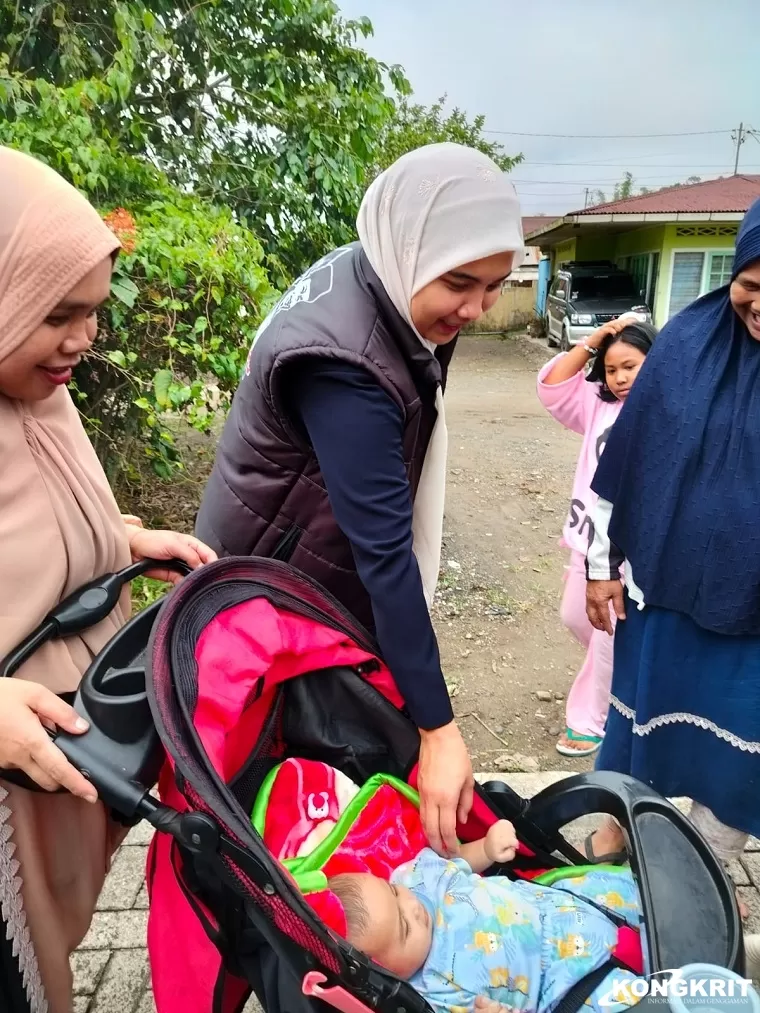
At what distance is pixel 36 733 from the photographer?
100 centimetres

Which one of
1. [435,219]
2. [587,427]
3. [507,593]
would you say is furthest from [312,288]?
[507,593]

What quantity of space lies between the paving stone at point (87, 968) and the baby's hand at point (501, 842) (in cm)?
110

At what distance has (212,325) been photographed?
3.68 metres

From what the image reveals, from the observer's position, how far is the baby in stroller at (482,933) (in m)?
1.28

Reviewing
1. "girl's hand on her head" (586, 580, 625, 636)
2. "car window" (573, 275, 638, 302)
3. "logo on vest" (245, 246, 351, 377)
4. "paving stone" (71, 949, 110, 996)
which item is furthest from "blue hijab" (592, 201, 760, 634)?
"car window" (573, 275, 638, 302)

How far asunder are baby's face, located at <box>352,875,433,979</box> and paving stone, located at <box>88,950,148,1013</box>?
0.89 m

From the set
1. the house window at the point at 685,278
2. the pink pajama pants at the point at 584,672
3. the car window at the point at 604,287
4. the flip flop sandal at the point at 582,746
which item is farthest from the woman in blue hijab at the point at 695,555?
the house window at the point at 685,278

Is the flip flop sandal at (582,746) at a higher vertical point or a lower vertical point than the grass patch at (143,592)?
lower

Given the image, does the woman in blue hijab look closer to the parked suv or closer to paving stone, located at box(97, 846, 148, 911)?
paving stone, located at box(97, 846, 148, 911)

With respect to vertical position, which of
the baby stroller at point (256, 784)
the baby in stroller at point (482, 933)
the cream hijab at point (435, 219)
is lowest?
the baby in stroller at point (482, 933)

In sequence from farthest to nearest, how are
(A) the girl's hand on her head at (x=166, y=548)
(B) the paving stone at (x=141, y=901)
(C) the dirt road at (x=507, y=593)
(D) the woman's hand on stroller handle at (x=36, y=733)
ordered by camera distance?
(C) the dirt road at (x=507, y=593), (B) the paving stone at (x=141, y=901), (A) the girl's hand on her head at (x=166, y=548), (D) the woman's hand on stroller handle at (x=36, y=733)

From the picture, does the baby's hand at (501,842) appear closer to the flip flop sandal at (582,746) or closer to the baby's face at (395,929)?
the baby's face at (395,929)

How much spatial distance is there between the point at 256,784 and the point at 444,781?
0.44 meters

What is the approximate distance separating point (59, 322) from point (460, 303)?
2.17 feet
